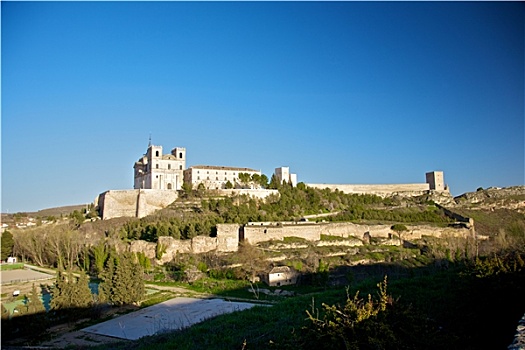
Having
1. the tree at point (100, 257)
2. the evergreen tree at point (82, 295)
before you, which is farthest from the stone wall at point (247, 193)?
the evergreen tree at point (82, 295)

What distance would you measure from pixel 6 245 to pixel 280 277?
73.2ft

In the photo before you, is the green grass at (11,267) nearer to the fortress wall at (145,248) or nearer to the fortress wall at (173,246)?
the fortress wall at (145,248)

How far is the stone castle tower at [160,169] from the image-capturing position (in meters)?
42.2

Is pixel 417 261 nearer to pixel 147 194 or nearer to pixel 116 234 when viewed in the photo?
pixel 116 234

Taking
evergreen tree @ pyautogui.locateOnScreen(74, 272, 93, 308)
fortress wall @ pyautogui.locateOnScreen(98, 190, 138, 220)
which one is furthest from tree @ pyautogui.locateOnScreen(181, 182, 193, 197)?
evergreen tree @ pyautogui.locateOnScreen(74, 272, 93, 308)

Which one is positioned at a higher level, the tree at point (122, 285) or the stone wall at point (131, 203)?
the stone wall at point (131, 203)

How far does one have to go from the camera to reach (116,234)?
28.7 metres

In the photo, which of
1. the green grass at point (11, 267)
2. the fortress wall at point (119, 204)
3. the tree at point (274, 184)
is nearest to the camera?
the green grass at point (11, 267)

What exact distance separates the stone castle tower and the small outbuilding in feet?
77.6

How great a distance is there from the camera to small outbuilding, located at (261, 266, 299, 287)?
66.9ft

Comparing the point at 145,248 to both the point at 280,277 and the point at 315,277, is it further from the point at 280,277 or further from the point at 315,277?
the point at 315,277

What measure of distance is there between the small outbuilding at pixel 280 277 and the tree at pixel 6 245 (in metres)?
21.0

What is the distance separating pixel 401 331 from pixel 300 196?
115 feet

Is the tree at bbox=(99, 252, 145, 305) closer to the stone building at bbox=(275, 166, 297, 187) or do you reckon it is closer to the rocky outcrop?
the stone building at bbox=(275, 166, 297, 187)
